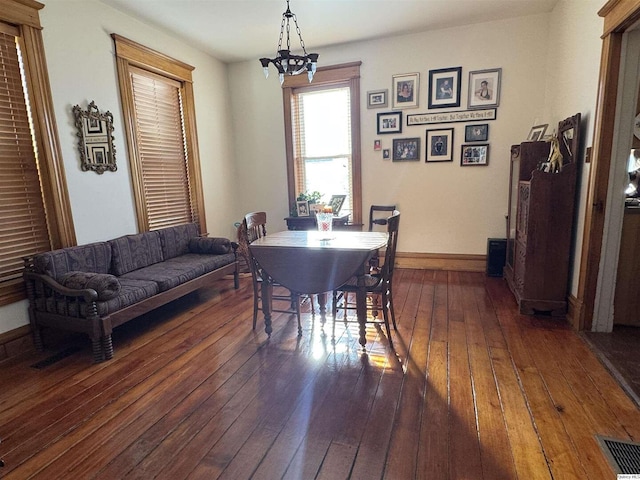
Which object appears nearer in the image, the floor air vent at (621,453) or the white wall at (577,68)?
the floor air vent at (621,453)

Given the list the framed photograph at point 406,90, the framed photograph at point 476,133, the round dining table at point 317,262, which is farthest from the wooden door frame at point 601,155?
the framed photograph at point 406,90

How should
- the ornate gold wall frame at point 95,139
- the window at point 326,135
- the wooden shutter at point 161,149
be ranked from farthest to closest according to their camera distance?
the window at point 326,135 < the wooden shutter at point 161,149 < the ornate gold wall frame at point 95,139

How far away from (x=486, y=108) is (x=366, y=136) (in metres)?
1.32

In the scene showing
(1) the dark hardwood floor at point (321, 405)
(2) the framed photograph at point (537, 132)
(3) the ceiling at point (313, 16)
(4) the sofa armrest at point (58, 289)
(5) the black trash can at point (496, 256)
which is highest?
(3) the ceiling at point (313, 16)

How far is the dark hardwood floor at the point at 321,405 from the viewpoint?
141 centimetres

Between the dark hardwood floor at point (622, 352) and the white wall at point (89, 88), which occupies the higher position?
the white wall at point (89, 88)

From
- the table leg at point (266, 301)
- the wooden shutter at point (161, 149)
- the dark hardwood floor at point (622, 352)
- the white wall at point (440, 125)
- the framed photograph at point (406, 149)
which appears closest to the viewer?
the dark hardwood floor at point (622, 352)

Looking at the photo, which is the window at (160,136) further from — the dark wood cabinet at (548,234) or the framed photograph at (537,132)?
the framed photograph at (537,132)

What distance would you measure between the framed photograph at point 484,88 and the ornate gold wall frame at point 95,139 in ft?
11.8

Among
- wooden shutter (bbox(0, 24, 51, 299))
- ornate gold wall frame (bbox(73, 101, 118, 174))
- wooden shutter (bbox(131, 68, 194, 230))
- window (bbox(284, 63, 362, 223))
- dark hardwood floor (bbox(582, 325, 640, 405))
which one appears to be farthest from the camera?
window (bbox(284, 63, 362, 223))

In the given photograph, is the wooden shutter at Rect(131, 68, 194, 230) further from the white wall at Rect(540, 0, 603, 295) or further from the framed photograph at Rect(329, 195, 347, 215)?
the white wall at Rect(540, 0, 603, 295)

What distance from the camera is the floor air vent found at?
133 cm

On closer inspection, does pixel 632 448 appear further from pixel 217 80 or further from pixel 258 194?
pixel 217 80

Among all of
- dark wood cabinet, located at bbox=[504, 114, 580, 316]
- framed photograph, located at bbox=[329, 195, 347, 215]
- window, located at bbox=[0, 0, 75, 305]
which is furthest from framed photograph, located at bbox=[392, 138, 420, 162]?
window, located at bbox=[0, 0, 75, 305]
